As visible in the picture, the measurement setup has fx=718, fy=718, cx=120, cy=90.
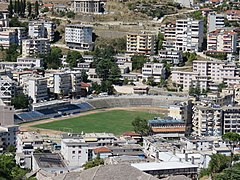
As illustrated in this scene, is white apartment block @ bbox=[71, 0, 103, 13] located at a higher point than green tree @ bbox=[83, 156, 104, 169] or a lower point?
higher

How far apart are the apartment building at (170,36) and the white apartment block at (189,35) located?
21cm

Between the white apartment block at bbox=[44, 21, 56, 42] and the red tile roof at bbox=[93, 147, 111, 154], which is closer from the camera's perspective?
the red tile roof at bbox=[93, 147, 111, 154]

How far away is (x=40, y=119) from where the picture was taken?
2111cm

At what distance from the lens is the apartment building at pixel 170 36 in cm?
2802

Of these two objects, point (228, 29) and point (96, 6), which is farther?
point (96, 6)

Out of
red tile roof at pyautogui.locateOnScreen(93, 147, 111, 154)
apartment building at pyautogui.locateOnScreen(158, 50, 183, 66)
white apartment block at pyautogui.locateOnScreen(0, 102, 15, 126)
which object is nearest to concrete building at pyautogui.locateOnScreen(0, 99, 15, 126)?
white apartment block at pyautogui.locateOnScreen(0, 102, 15, 126)

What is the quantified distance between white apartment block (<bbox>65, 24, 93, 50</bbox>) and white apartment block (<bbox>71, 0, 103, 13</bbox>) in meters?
3.23

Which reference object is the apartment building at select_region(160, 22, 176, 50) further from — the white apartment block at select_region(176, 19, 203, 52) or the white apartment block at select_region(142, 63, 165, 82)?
the white apartment block at select_region(142, 63, 165, 82)

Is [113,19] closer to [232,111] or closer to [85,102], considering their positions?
[85,102]

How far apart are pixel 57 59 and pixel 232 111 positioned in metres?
10.2

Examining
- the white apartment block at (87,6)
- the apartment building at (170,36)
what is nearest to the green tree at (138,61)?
the apartment building at (170,36)

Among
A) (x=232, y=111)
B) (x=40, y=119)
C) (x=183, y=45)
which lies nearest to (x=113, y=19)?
(x=183, y=45)

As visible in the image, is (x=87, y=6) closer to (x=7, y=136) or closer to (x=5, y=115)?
(x=5, y=115)

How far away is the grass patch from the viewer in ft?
64.7
